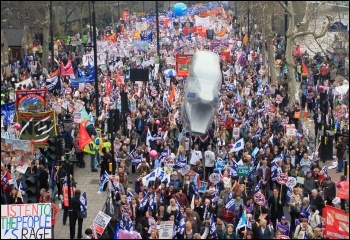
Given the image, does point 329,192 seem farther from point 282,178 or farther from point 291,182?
point 282,178

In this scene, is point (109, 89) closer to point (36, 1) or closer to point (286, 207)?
point (286, 207)

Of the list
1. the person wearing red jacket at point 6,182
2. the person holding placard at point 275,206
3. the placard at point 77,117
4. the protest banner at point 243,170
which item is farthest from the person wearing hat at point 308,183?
the placard at point 77,117

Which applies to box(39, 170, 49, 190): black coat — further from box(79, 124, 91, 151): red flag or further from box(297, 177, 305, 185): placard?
box(297, 177, 305, 185): placard

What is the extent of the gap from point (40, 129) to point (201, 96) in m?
6.03

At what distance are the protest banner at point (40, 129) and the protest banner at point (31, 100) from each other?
3647 millimetres

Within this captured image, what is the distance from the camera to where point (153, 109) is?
28438 mm

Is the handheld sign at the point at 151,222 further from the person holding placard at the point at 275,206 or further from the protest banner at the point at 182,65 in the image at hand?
the protest banner at the point at 182,65

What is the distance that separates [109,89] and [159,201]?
48.4ft

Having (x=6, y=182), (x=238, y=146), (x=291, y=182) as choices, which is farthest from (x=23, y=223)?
(x=238, y=146)

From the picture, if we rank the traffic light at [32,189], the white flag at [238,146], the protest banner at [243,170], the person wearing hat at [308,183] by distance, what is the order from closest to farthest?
1. the traffic light at [32,189]
2. the person wearing hat at [308,183]
3. the protest banner at [243,170]
4. the white flag at [238,146]

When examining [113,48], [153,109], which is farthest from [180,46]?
[153,109]

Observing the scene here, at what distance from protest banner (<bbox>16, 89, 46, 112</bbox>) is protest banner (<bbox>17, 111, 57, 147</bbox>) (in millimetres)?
3647

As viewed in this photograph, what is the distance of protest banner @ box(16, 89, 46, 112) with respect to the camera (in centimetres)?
2444

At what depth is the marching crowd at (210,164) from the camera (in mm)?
16516
